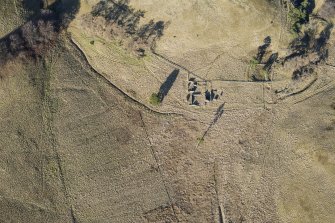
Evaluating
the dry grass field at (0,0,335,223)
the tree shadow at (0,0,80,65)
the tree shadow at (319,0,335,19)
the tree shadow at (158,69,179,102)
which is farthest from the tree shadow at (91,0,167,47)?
the tree shadow at (319,0,335,19)

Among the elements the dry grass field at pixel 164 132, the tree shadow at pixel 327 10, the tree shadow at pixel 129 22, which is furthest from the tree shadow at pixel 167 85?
the tree shadow at pixel 327 10

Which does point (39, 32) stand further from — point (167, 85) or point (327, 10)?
point (327, 10)

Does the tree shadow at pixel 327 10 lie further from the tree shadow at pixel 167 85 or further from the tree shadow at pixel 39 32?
the tree shadow at pixel 39 32

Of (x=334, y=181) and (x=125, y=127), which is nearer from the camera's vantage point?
(x=334, y=181)

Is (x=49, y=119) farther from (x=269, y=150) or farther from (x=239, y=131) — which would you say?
(x=269, y=150)

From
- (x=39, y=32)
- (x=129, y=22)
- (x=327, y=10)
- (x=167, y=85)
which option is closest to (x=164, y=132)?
(x=167, y=85)

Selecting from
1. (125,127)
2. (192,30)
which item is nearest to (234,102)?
(192,30)
